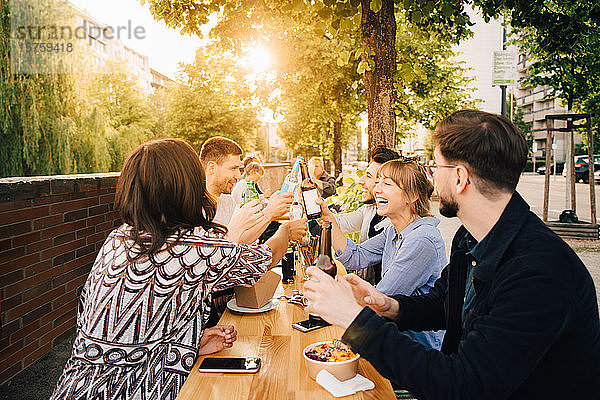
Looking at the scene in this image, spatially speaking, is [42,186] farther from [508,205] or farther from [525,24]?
[525,24]

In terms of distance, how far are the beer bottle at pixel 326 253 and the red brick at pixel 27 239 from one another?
8.63 feet

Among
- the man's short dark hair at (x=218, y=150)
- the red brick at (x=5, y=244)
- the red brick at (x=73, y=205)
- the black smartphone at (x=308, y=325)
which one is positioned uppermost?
the man's short dark hair at (x=218, y=150)

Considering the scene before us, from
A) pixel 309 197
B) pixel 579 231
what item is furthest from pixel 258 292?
pixel 579 231

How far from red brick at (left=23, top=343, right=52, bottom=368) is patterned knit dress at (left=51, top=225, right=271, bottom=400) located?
2.25 m

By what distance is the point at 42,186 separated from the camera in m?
4.01

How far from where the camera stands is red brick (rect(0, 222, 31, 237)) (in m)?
3.53

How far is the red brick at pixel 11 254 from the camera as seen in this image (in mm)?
3529

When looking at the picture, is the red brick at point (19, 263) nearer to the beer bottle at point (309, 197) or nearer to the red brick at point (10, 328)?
the red brick at point (10, 328)

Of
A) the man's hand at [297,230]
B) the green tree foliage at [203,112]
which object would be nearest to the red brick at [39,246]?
the man's hand at [297,230]

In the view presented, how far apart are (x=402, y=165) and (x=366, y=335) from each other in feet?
6.40

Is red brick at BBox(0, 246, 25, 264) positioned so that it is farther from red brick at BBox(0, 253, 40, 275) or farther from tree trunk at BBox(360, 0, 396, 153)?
tree trunk at BBox(360, 0, 396, 153)

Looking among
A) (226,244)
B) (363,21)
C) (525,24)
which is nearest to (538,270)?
(226,244)

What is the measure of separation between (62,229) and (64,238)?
10 centimetres

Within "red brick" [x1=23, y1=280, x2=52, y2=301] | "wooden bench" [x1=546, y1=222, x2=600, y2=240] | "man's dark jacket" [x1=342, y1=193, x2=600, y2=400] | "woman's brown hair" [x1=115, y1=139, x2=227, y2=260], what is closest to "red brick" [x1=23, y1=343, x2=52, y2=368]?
"red brick" [x1=23, y1=280, x2=52, y2=301]
